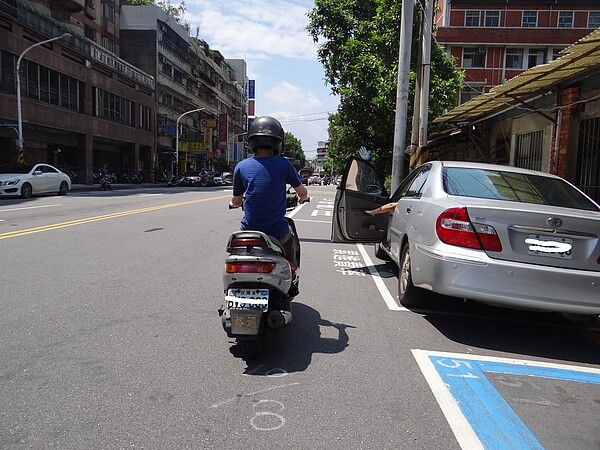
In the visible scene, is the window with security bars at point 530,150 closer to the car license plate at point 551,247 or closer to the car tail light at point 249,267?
the car license plate at point 551,247

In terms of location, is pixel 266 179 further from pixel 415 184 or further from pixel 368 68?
pixel 368 68

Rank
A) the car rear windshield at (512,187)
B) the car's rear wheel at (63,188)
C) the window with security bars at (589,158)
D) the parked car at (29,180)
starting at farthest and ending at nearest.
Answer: the car's rear wheel at (63,188)
the parked car at (29,180)
the window with security bars at (589,158)
the car rear windshield at (512,187)

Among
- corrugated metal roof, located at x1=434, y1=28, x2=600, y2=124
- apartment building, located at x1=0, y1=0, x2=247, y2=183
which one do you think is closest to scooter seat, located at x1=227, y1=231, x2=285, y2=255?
corrugated metal roof, located at x1=434, y1=28, x2=600, y2=124

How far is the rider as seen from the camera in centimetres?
429

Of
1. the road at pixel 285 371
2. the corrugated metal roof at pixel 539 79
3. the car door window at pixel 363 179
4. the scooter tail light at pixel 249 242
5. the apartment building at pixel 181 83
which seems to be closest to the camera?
the road at pixel 285 371

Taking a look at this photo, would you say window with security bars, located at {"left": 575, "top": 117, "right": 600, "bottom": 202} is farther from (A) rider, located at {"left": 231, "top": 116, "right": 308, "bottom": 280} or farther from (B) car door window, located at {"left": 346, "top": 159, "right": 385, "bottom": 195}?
(A) rider, located at {"left": 231, "top": 116, "right": 308, "bottom": 280}

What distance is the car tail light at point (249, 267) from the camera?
389 centimetres

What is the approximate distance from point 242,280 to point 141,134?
48.6m

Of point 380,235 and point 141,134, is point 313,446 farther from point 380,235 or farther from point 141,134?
point 141,134

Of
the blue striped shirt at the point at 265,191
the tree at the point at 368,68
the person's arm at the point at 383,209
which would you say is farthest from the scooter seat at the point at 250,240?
the tree at the point at 368,68

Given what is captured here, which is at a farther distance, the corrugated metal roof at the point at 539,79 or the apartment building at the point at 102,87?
the apartment building at the point at 102,87

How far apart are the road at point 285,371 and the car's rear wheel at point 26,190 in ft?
49.9

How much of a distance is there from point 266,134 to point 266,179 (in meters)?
0.38

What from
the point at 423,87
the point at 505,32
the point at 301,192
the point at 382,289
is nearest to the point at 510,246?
the point at 301,192
